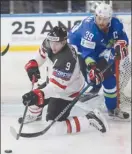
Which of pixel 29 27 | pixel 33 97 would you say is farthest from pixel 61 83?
pixel 29 27

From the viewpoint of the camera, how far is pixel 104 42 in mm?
3324

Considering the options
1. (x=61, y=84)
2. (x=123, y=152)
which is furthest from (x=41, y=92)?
(x=123, y=152)

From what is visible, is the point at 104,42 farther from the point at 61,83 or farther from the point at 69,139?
the point at 69,139

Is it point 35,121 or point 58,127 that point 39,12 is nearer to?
point 35,121

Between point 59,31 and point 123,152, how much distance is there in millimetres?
821

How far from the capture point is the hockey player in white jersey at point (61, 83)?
277 cm

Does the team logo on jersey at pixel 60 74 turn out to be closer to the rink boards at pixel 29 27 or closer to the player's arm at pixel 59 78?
the player's arm at pixel 59 78

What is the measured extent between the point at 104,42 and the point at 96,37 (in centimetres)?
9

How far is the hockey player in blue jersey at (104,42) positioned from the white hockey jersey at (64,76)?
202 mm

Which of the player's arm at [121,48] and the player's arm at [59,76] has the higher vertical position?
the player's arm at [121,48]

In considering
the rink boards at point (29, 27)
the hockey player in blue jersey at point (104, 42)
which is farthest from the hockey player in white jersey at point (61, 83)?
the rink boards at point (29, 27)

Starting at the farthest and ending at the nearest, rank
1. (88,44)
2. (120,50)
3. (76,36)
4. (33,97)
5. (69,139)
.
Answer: (76,36) → (88,44) → (120,50) → (69,139) → (33,97)

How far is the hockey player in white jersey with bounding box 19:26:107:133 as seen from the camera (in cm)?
277

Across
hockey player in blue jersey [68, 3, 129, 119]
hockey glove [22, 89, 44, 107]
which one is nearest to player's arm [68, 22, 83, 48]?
hockey player in blue jersey [68, 3, 129, 119]
